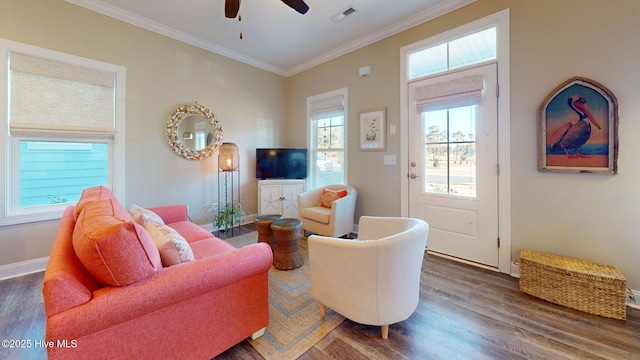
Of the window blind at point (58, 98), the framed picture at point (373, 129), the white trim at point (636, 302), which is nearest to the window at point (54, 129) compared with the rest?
the window blind at point (58, 98)

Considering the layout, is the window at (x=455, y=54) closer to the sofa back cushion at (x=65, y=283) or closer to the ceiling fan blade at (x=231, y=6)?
the ceiling fan blade at (x=231, y=6)

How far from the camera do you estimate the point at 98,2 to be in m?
2.72

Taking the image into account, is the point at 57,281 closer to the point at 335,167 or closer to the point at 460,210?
the point at 460,210

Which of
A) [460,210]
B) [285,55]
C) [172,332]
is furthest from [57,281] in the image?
[285,55]

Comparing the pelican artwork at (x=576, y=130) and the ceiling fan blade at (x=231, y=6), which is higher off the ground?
the ceiling fan blade at (x=231, y=6)

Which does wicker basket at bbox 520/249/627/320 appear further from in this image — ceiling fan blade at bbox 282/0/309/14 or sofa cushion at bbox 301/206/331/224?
ceiling fan blade at bbox 282/0/309/14

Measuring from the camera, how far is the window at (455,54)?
8.44 ft

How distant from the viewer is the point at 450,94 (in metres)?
2.73

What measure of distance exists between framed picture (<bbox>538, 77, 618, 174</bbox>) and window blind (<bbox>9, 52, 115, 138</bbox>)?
463 cm

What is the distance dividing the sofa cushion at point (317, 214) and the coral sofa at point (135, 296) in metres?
1.74

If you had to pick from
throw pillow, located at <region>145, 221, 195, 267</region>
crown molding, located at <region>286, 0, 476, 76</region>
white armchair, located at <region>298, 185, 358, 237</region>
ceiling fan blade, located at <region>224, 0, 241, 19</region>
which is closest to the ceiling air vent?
crown molding, located at <region>286, 0, 476, 76</region>

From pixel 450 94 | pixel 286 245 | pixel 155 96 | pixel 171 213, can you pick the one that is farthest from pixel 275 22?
pixel 286 245

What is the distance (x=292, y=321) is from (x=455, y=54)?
3193 mm

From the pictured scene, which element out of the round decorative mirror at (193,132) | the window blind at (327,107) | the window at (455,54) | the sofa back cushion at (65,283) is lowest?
the sofa back cushion at (65,283)
